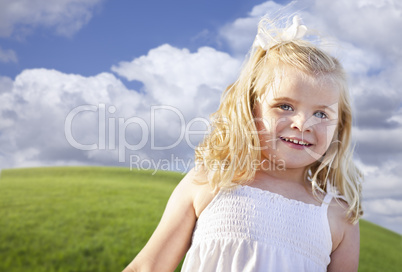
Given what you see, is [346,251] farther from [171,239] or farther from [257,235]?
[171,239]

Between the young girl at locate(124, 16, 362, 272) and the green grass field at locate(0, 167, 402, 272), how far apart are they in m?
3.65

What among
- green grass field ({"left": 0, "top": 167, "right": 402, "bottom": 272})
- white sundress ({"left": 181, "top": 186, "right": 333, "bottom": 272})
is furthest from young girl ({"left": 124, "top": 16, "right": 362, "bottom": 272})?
green grass field ({"left": 0, "top": 167, "right": 402, "bottom": 272})

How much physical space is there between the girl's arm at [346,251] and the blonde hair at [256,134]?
0.20 feet

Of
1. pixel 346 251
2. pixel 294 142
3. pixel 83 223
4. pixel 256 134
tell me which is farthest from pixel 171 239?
pixel 83 223

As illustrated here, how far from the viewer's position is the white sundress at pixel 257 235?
1806mm

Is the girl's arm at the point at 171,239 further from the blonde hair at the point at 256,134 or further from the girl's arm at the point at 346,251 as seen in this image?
the girl's arm at the point at 346,251

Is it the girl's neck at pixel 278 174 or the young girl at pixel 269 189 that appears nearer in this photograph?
the young girl at pixel 269 189

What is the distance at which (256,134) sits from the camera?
2016 millimetres

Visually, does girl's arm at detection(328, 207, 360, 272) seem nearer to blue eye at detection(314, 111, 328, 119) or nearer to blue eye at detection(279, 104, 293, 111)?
blue eye at detection(314, 111, 328, 119)

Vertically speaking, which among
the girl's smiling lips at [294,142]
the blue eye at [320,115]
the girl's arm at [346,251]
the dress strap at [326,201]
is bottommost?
the girl's arm at [346,251]

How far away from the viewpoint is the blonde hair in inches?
A: 79.0

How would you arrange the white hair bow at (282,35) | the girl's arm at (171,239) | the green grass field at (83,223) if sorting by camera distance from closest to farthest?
the girl's arm at (171,239)
the white hair bow at (282,35)
the green grass field at (83,223)

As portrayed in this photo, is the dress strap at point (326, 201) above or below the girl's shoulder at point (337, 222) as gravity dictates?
above

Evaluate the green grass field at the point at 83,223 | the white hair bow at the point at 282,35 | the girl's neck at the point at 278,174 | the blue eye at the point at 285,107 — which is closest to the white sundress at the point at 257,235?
the girl's neck at the point at 278,174
